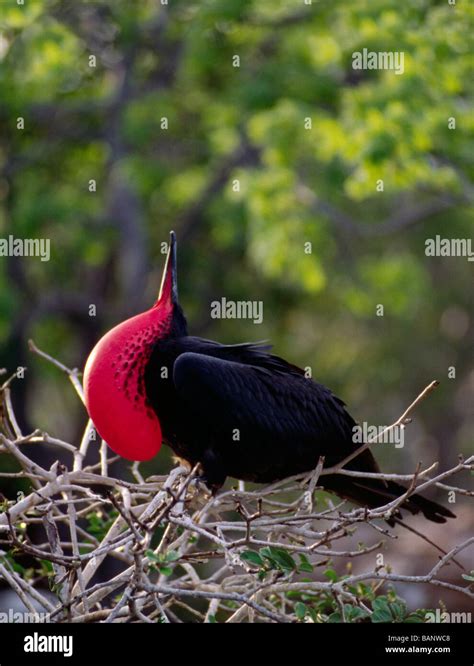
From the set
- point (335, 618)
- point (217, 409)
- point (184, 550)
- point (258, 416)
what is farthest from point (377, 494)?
point (335, 618)

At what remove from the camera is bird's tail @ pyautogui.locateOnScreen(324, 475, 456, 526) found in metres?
5.20

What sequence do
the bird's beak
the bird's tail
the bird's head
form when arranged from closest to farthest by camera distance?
the bird's head → the bird's tail → the bird's beak

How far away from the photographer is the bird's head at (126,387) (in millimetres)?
4773

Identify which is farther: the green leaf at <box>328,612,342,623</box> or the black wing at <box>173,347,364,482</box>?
the black wing at <box>173,347,364,482</box>

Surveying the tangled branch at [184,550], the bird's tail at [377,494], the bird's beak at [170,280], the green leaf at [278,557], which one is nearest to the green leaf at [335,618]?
the tangled branch at [184,550]

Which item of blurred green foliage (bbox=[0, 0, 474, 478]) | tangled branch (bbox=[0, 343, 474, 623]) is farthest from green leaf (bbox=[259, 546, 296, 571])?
blurred green foliage (bbox=[0, 0, 474, 478])

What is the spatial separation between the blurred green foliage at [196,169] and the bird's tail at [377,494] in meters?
5.35

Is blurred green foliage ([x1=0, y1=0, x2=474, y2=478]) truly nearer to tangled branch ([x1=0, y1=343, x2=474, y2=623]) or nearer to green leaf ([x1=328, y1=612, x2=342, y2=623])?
tangled branch ([x1=0, y1=343, x2=474, y2=623])

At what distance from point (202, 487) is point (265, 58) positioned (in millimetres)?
11372

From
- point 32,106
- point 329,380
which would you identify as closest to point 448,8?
point 32,106

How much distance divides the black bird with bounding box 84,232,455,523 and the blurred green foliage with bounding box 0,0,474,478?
5.18 meters

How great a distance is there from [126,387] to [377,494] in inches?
48.5

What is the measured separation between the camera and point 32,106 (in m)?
15.2

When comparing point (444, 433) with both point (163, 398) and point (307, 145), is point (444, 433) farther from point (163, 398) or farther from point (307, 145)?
point (163, 398)
